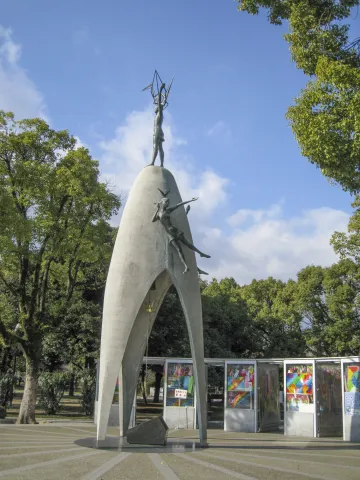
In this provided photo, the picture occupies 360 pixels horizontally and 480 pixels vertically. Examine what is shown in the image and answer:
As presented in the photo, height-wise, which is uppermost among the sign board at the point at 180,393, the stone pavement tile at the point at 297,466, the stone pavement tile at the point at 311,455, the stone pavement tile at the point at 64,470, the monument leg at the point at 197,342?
the monument leg at the point at 197,342

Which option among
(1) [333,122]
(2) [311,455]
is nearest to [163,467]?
(2) [311,455]

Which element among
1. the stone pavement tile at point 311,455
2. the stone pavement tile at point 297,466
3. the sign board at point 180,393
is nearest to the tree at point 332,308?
the sign board at point 180,393

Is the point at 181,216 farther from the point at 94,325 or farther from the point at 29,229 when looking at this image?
the point at 94,325

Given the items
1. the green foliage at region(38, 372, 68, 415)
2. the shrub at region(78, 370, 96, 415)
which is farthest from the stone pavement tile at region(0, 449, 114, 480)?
the shrub at region(78, 370, 96, 415)

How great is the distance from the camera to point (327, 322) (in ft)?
104

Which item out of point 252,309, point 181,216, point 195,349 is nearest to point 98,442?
point 195,349

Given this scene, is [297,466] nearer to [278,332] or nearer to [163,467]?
[163,467]

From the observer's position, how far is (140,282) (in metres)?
13.5

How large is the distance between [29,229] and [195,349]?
8019mm

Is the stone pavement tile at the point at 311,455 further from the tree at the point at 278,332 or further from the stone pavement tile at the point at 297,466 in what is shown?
the tree at the point at 278,332

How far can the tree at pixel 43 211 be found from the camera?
61.7ft

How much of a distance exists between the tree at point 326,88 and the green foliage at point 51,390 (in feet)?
61.6

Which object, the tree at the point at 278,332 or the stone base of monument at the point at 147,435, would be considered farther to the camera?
the tree at the point at 278,332

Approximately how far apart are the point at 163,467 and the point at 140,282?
5339mm
